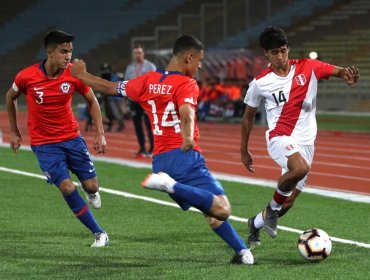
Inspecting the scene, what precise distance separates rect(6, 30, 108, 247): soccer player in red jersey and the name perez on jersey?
4.95 ft

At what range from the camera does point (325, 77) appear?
884 cm

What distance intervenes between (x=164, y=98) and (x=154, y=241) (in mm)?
2136

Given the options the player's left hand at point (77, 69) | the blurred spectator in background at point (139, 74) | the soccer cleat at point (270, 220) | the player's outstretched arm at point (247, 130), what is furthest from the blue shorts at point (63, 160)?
the blurred spectator in background at point (139, 74)

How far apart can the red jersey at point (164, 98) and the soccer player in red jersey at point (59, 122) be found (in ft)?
4.56

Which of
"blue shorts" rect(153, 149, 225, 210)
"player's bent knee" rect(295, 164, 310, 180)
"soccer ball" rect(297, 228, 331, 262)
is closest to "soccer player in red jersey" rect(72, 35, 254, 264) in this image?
"blue shorts" rect(153, 149, 225, 210)

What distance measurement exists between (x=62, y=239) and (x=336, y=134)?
16.6 meters

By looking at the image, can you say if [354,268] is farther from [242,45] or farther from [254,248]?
[242,45]

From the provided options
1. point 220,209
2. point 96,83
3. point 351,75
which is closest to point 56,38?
point 96,83

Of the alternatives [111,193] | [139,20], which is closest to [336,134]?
[111,193]

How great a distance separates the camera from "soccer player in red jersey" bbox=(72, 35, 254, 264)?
7453mm

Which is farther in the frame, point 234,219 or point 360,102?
point 360,102

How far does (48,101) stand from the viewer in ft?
30.5

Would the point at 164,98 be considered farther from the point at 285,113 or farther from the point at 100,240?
the point at 100,240

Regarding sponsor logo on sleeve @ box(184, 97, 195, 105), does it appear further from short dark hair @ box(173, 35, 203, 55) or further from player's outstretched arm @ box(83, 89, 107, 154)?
player's outstretched arm @ box(83, 89, 107, 154)
